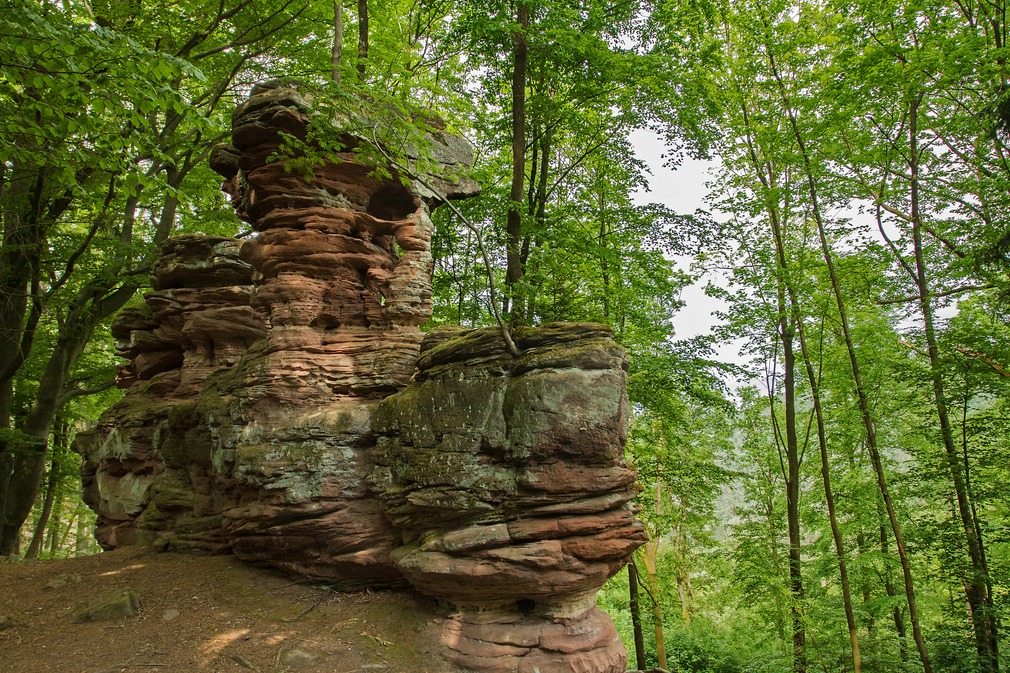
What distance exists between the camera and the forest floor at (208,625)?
6387 mm

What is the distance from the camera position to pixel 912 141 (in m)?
13.0

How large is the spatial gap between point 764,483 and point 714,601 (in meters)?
5.67

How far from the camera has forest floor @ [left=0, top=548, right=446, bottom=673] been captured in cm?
639

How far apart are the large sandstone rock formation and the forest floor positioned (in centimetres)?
38

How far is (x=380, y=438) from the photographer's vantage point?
8.54 metres

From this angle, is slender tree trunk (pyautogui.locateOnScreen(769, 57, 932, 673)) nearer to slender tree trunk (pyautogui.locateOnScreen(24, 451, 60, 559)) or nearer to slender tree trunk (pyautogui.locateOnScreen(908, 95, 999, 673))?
slender tree trunk (pyautogui.locateOnScreen(908, 95, 999, 673))

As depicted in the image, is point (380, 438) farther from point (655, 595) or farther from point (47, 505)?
point (47, 505)

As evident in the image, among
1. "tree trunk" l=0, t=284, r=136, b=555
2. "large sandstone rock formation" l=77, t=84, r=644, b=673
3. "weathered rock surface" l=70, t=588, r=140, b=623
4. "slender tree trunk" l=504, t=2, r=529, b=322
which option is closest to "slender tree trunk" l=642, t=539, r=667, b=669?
"large sandstone rock formation" l=77, t=84, r=644, b=673

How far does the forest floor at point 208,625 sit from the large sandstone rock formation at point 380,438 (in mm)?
383

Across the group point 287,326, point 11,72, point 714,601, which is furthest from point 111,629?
point 714,601

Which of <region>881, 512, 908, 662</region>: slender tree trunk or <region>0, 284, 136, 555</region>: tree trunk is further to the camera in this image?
<region>881, 512, 908, 662</region>: slender tree trunk

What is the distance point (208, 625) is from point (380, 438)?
327 cm

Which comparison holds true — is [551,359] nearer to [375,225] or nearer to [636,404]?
[375,225]

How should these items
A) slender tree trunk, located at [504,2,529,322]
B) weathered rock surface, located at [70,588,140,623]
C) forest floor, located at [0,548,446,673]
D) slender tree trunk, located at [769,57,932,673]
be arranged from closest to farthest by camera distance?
forest floor, located at [0,548,446,673], weathered rock surface, located at [70,588,140,623], slender tree trunk, located at [769,57,932,673], slender tree trunk, located at [504,2,529,322]
